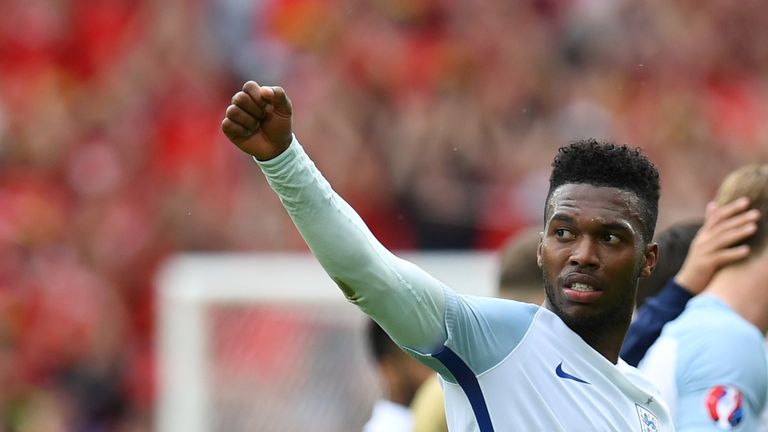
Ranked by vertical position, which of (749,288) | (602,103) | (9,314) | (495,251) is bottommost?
(9,314)

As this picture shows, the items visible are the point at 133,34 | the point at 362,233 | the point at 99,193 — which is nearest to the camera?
the point at 362,233

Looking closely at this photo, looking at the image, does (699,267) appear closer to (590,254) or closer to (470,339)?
(590,254)

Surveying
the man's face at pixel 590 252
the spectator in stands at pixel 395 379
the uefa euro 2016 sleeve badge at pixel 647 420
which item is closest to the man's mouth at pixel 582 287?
the man's face at pixel 590 252

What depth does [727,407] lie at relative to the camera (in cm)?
405

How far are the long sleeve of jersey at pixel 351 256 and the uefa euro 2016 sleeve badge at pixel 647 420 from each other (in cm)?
62

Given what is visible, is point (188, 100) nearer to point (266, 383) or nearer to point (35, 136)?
point (35, 136)

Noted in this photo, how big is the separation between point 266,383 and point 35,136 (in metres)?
3.04

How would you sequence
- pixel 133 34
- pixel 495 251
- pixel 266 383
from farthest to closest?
pixel 133 34
pixel 495 251
pixel 266 383

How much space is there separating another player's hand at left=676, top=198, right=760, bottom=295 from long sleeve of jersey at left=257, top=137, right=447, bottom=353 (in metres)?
1.62

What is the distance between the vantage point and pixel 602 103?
10.7 meters

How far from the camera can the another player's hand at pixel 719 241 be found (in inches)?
173

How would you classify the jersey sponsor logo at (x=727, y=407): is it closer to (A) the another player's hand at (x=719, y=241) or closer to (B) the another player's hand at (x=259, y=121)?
(A) the another player's hand at (x=719, y=241)

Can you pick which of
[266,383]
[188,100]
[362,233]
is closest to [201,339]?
[266,383]

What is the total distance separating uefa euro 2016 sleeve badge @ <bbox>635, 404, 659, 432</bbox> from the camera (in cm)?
338
